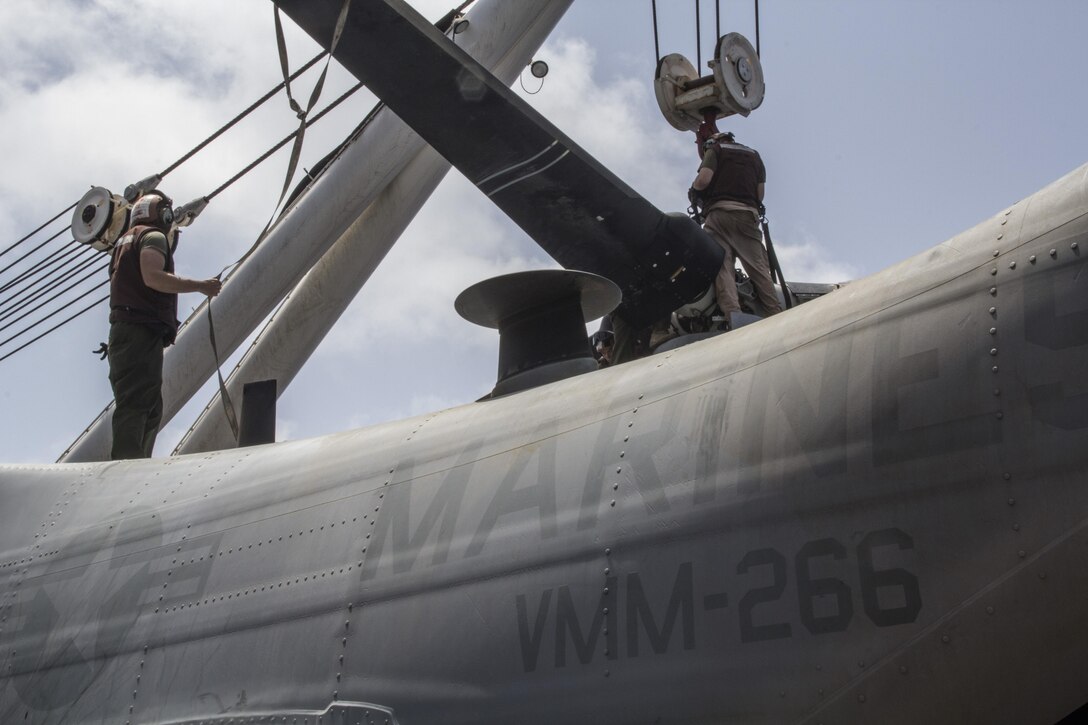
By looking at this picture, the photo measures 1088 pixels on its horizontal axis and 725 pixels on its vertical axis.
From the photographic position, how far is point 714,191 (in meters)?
7.80

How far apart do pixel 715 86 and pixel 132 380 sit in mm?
4483

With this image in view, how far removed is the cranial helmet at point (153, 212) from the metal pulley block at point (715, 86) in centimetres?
364

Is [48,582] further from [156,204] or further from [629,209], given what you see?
[629,209]

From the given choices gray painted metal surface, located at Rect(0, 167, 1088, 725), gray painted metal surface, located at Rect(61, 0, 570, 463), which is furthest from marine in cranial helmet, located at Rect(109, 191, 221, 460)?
gray painted metal surface, located at Rect(61, 0, 570, 463)

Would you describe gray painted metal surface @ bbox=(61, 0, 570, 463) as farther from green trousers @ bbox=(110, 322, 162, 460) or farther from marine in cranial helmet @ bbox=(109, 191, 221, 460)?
green trousers @ bbox=(110, 322, 162, 460)

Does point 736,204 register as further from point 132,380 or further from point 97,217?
point 97,217

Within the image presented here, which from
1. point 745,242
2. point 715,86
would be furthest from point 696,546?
point 715,86

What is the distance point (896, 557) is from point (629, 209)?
3.41 metres

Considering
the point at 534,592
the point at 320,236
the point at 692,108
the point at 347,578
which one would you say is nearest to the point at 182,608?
the point at 347,578

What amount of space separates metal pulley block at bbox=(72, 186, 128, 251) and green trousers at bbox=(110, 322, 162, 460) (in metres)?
4.06

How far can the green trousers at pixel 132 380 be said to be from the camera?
682 centimetres

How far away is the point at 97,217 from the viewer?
1061 centimetres

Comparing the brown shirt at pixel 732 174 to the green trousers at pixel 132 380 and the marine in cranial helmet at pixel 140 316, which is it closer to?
the marine in cranial helmet at pixel 140 316

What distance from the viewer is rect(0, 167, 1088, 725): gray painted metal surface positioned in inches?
115
